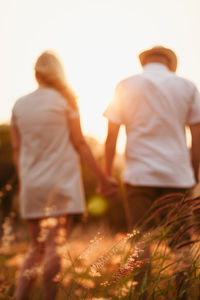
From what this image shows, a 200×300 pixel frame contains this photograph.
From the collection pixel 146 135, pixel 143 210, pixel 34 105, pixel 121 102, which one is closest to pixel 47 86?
pixel 34 105

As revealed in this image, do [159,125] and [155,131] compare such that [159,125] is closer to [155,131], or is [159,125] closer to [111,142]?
[155,131]

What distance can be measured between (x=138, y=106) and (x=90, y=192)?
8.14 m

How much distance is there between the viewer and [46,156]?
2463mm

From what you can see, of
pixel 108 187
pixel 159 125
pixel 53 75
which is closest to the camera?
pixel 159 125

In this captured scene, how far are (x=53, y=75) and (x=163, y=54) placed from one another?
0.80 metres

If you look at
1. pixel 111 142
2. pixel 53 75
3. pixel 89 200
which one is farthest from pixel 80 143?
pixel 89 200

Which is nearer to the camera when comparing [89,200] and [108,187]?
[108,187]

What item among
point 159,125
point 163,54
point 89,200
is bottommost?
point 89,200

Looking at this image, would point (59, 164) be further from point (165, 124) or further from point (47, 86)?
point (165, 124)

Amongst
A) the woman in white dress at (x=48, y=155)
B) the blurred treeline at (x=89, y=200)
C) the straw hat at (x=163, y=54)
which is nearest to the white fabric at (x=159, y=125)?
the straw hat at (x=163, y=54)

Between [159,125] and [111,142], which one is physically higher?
[159,125]

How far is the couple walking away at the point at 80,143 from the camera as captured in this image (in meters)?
2.40

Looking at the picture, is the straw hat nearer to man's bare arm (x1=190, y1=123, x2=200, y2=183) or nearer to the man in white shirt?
the man in white shirt

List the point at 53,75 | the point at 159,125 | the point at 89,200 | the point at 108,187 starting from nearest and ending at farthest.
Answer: the point at 159,125, the point at 53,75, the point at 108,187, the point at 89,200
